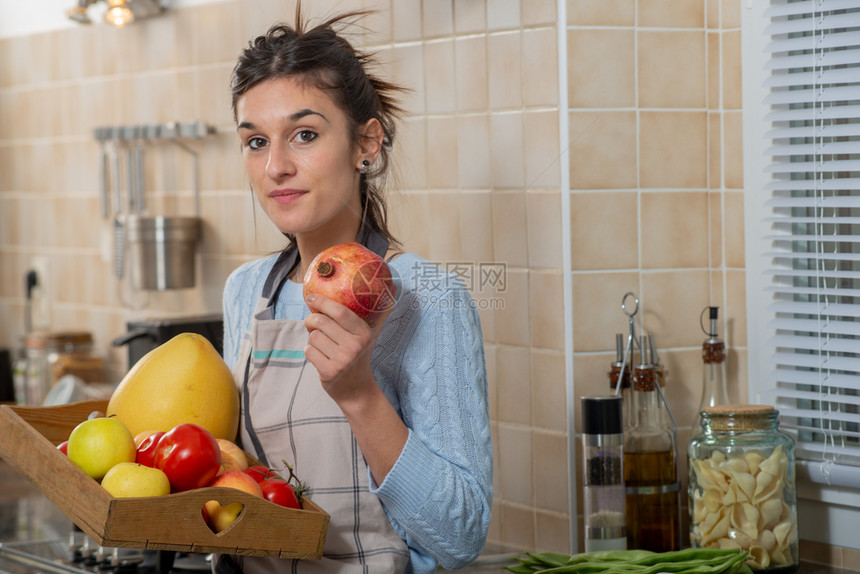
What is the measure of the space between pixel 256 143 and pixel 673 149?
0.61m

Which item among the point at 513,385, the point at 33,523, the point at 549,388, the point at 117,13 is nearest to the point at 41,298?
the point at 117,13

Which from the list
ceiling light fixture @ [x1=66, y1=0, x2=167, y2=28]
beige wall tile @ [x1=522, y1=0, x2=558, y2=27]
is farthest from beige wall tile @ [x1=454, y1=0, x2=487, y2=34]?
ceiling light fixture @ [x1=66, y1=0, x2=167, y2=28]

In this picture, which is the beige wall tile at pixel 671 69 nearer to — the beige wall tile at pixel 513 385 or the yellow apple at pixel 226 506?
the beige wall tile at pixel 513 385

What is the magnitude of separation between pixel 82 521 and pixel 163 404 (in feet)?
0.50

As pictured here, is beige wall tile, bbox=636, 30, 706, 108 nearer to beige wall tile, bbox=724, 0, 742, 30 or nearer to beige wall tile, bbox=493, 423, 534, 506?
beige wall tile, bbox=724, 0, 742, 30

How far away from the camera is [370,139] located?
0.96 m

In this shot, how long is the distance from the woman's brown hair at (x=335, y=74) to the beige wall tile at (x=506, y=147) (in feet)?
0.51

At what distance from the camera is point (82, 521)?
829mm

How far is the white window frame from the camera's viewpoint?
1.26 metres

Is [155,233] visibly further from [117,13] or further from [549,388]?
[549,388]

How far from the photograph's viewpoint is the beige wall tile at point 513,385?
1047 mm

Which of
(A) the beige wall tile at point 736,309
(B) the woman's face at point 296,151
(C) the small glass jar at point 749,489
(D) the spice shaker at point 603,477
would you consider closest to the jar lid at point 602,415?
(D) the spice shaker at point 603,477

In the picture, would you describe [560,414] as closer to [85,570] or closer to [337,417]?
[337,417]

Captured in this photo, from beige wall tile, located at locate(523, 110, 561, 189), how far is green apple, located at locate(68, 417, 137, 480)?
21.4 inches
